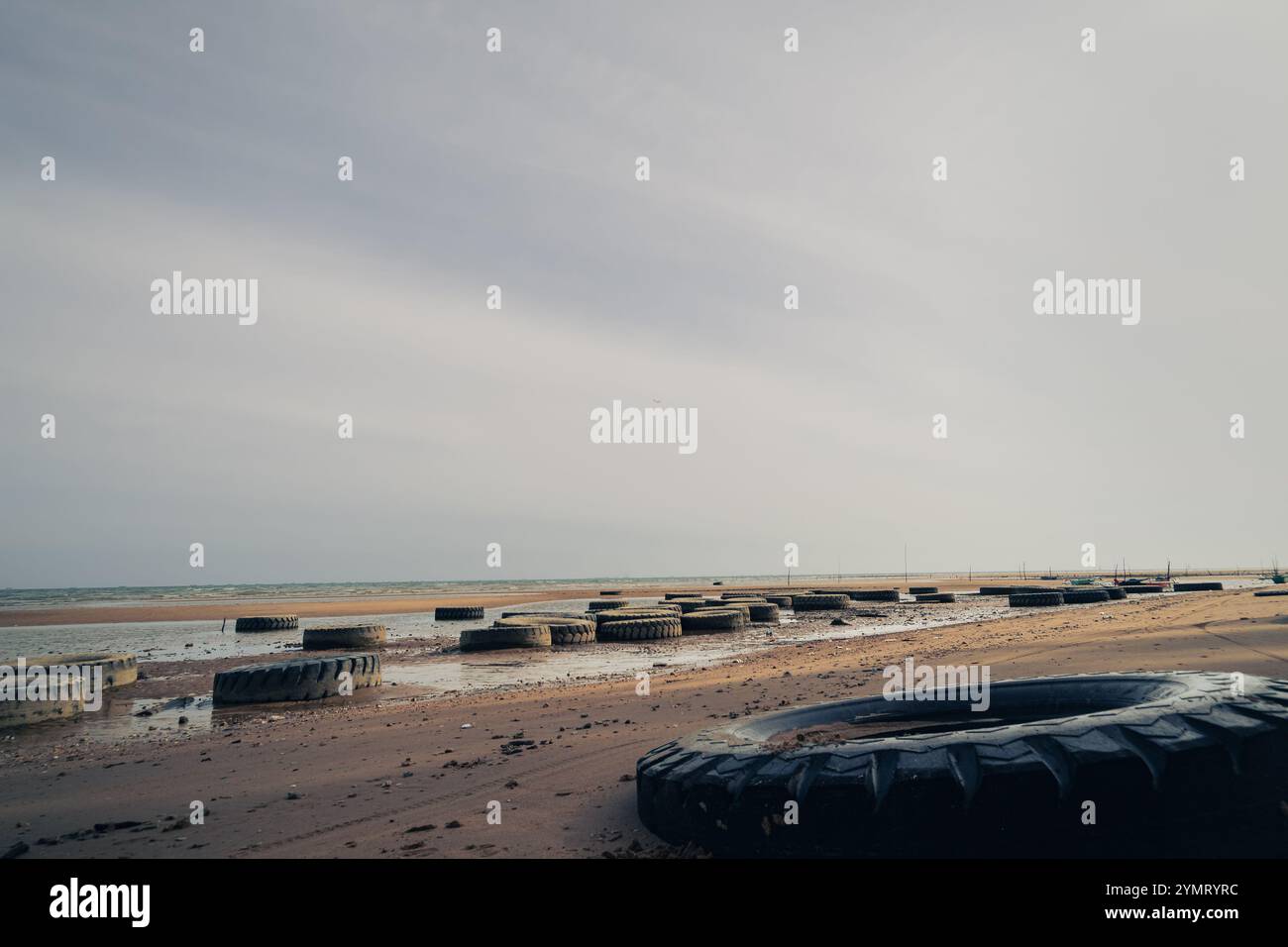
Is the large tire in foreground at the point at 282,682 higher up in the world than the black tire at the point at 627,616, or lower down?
higher up

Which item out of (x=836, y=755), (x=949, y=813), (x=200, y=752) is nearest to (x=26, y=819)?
(x=200, y=752)

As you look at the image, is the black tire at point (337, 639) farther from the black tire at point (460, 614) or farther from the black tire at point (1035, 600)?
the black tire at point (1035, 600)

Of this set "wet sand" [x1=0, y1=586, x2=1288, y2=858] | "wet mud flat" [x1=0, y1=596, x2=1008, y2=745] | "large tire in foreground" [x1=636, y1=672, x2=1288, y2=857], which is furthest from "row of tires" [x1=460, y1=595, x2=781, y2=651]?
"large tire in foreground" [x1=636, y1=672, x2=1288, y2=857]

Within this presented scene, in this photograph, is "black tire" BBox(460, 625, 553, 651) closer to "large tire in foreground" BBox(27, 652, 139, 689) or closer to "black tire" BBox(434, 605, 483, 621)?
"large tire in foreground" BBox(27, 652, 139, 689)

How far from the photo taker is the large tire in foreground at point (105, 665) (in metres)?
12.6

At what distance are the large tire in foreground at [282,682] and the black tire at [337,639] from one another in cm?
758

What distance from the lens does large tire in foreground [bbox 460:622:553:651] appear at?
58.4 ft

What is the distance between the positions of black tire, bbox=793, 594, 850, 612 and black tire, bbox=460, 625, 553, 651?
17.6m

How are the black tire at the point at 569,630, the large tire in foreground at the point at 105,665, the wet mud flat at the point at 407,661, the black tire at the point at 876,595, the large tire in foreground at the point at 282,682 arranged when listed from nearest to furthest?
the wet mud flat at the point at 407,661 → the large tire in foreground at the point at 282,682 → the large tire in foreground at the point at 105,665 → the black tire at the point at 569,630 → the black tire at the point at 876,595

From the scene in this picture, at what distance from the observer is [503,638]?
17906 millimetres

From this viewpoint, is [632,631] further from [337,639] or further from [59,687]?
[59,687]

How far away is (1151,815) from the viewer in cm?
314

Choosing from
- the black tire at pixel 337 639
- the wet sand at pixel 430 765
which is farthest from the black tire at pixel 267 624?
the wet sand at pixel 430 765

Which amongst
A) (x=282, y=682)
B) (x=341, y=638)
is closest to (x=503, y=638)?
(x=341, y=638)
